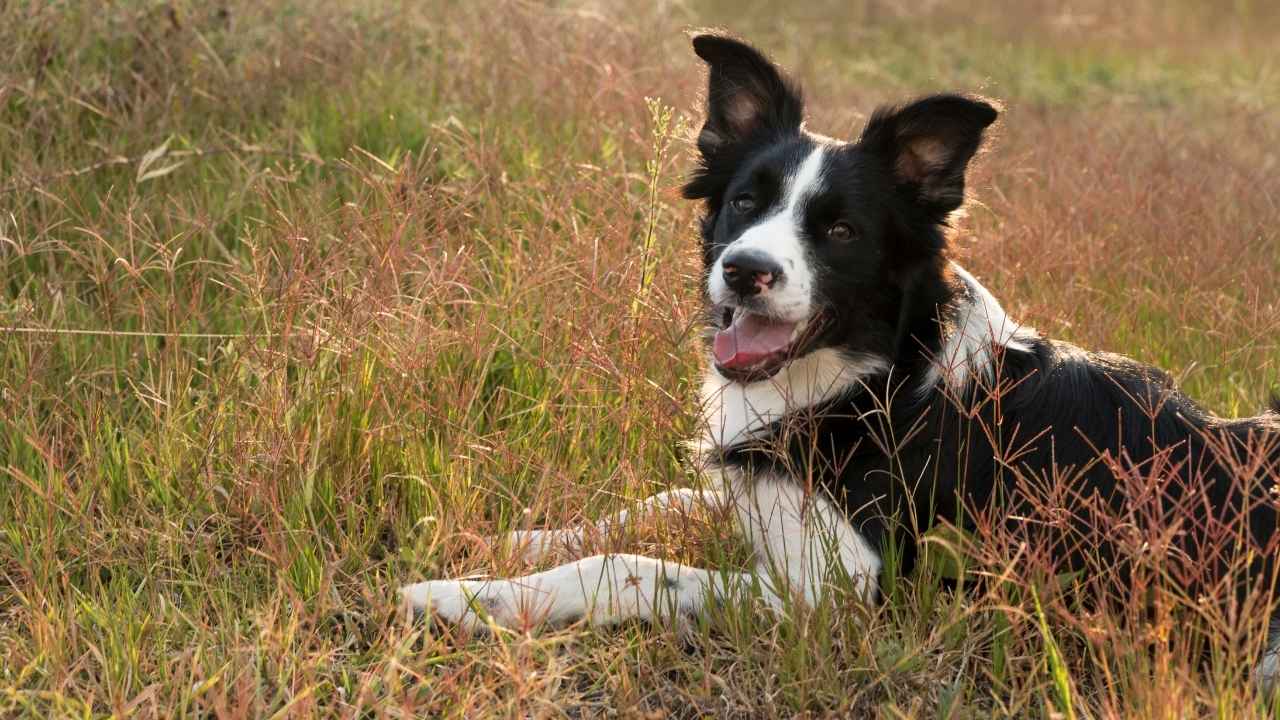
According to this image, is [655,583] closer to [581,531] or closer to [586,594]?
[586,594]

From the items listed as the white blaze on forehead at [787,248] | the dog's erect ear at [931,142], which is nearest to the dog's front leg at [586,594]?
the white blaze on forehead at [787,248]

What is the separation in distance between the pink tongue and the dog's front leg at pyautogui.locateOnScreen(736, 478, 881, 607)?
0.33 m

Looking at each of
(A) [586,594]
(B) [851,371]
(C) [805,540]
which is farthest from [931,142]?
(A) [586,594]

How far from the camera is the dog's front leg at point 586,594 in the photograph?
2.92 meters

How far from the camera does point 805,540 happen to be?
2936 mm

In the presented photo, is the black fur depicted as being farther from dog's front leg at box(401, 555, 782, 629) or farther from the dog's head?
dog's front leg at box(401, 555, 782, 629)

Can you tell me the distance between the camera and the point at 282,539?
9.75 ft

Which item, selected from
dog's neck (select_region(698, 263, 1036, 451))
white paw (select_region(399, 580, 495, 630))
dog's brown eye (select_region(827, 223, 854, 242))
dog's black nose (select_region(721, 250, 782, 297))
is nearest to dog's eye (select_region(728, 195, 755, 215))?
dog's brown eye (select_region(827, 223, 854, 242))

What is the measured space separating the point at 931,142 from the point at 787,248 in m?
0.59

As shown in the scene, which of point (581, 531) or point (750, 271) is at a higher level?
point (750, 271)

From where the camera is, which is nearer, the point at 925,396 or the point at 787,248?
the point at 787,248

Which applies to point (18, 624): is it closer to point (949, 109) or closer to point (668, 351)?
point (668, 351)

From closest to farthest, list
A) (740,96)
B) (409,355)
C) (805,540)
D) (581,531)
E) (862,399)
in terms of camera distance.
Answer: (805,540)
(581,531)
(862,399)
(409,355)
(740,96)

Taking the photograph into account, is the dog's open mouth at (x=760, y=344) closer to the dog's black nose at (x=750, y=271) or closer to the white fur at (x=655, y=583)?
the dog's black nose at (x=750, y=271)
